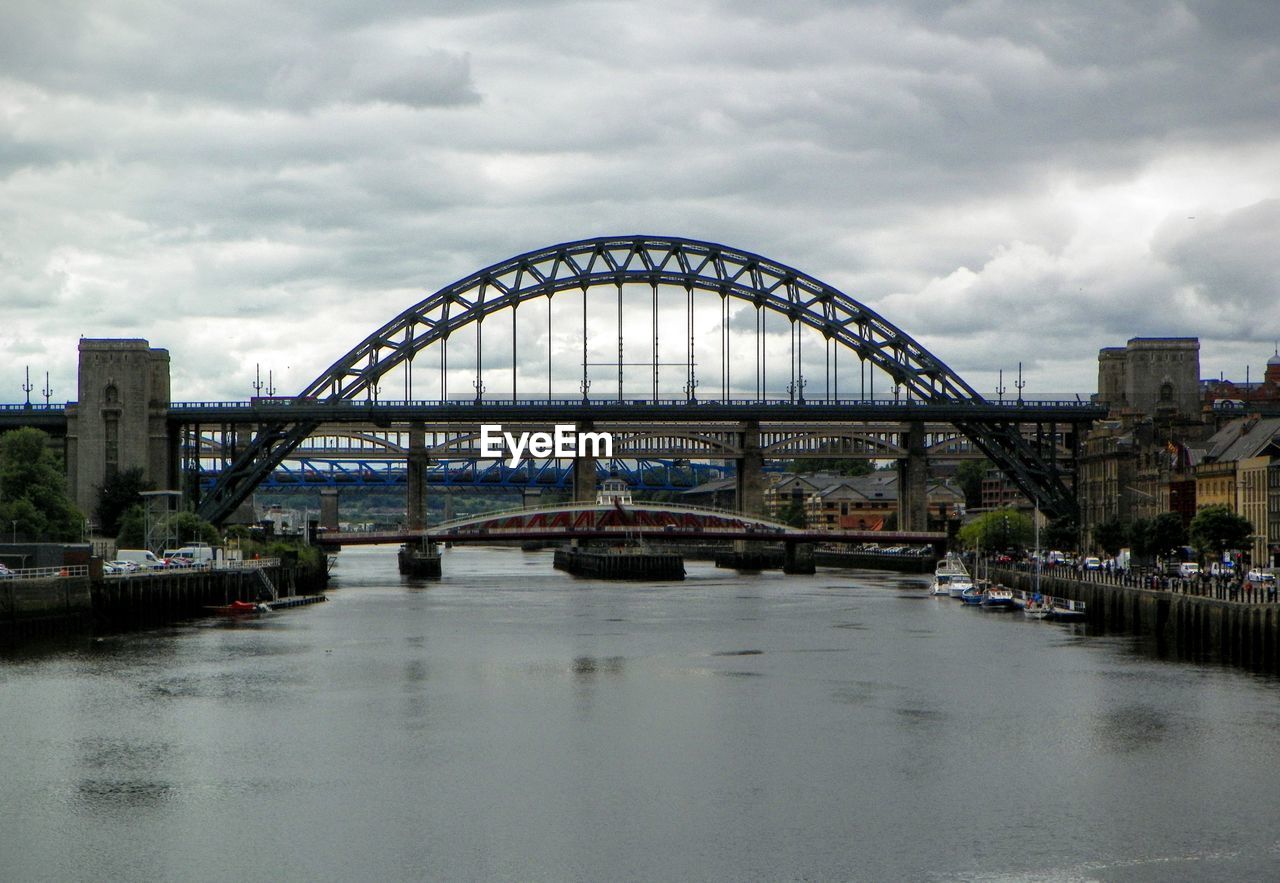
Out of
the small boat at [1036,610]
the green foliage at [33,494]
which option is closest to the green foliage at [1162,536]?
the small boat at [1036,610]

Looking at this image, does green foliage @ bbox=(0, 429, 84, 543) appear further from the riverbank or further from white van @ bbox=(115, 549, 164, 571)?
the riverbank

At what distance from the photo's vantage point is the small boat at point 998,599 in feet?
298

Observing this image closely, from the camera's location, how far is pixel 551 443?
141 m

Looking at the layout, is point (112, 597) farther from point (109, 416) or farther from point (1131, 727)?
point (109, 416)

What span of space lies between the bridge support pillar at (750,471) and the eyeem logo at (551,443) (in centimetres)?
1052

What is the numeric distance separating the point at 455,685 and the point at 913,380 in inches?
3496

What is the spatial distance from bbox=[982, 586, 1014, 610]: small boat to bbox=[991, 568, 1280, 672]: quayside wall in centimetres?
396

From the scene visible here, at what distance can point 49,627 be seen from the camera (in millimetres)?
70188

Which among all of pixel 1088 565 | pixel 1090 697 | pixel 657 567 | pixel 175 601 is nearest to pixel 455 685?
pixel 1090 697

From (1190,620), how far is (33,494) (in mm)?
58261

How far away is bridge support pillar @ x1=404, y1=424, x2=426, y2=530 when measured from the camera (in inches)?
5335

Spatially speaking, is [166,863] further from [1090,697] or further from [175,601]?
[175,601]

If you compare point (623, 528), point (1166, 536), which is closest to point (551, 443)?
point (623, 528)

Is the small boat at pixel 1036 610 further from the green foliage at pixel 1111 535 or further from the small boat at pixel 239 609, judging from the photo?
the small boat at pixel 239 609
